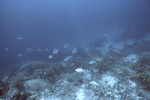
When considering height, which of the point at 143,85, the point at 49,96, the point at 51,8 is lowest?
the point at 49,96

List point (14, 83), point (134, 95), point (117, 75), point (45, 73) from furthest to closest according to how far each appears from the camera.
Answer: point (45, 73), point (117, 75), point (14, 83), point (134, 95)

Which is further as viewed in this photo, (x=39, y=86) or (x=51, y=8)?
(x=51, y=8)

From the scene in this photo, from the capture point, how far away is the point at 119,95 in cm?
545

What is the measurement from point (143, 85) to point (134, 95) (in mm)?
1272

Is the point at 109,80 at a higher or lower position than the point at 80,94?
higher

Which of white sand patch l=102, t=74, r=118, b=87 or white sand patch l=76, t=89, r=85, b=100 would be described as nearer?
white sand patch l=76, t=89, r=85, b=100

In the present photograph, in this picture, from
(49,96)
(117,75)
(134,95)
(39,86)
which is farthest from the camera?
(117,75)

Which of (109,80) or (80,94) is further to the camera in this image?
(109,80)

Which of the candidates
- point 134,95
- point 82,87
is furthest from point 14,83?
point 134,95

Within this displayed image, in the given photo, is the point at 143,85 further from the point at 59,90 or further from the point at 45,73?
the point at 45,73

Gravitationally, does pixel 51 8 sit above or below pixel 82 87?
above

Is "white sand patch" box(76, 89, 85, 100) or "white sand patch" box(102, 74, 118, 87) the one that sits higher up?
"white sand patch" box(102, 74, 118, 87)

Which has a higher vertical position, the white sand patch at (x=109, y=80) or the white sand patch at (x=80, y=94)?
the white sand patch at (x=109, y=80)

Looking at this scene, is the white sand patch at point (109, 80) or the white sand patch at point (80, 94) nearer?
the white sand patch at point (80, 94)
